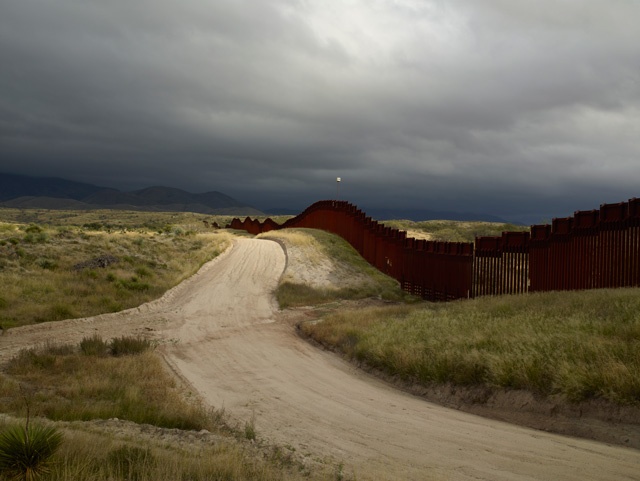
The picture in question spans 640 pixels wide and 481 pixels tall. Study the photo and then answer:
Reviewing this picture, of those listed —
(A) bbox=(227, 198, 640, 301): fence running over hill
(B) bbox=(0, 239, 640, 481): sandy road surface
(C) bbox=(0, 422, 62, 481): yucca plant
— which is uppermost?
(A) bbox=(227, 198, 640, 301): fence running over hill

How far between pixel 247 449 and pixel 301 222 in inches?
1952

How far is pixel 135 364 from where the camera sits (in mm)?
11875

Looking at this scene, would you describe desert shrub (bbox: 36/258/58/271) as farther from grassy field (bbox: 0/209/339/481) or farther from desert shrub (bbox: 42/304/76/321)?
desert shrub (bbox: 42/304/76/321)

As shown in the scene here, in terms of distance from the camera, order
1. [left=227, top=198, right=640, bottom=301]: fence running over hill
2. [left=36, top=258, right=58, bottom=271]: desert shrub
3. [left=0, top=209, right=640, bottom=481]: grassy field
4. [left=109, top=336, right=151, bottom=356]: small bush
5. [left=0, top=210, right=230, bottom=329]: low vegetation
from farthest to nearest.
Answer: [left=36, top=258, right=58, bottom=271]: desert shrub → [left=0, top=210, right=230, bottom=329]: low vegetation → [left=227, top=198, right=640, bottom=301]: fence running over hill → [left=109, top=336, right=151, bottom=356]: small bush → [left=0, top=209, right=640, bottom=481]: grassy field

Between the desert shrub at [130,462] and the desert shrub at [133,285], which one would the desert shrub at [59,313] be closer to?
the desert shrub at [133,285]

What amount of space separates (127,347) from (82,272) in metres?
11.9

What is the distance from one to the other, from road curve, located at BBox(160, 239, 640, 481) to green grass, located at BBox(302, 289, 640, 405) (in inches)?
34.4

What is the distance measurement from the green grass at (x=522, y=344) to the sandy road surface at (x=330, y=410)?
873 millimetres

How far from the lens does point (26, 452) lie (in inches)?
206

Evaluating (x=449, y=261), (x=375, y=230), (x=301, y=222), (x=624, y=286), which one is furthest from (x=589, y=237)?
(x=301, y=222)

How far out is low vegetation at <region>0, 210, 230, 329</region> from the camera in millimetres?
18828

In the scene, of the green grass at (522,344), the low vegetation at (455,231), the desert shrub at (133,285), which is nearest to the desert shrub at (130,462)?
the green grass at (522,344)

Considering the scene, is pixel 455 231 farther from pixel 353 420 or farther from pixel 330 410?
pixel 353 420

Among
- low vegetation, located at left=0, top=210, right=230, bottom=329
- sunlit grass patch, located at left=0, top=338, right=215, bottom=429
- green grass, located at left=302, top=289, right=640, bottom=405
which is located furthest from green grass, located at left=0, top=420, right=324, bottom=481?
low vegetation, located at left=0, top=210, right=230, bottom=329
